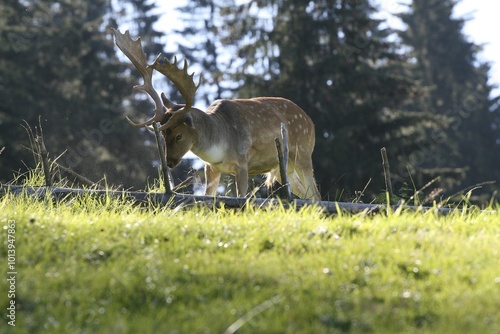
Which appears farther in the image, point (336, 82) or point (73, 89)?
point (73, 89)

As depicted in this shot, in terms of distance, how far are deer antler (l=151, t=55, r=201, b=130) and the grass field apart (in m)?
2.68

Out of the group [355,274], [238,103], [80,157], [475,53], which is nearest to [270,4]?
[80,157]

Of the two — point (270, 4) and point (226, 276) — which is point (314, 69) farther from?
point (226, 276)

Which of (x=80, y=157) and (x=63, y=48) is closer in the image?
(x=80, y=157)

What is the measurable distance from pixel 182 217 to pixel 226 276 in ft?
6.83

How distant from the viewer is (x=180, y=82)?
35.9 feet

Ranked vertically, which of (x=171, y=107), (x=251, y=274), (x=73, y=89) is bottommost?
(x=73, y=89)

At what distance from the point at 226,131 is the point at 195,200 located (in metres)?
2.21

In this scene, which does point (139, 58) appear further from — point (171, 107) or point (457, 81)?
point (457, 81)

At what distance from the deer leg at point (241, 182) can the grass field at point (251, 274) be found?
271 cm

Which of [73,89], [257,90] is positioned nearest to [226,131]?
[257,90]

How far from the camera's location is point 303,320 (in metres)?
5.12

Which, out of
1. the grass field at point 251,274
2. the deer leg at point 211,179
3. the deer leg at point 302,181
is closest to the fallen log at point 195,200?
the grass field at point 251,274

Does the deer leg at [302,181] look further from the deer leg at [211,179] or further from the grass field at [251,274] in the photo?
the grass field at [251,274]
